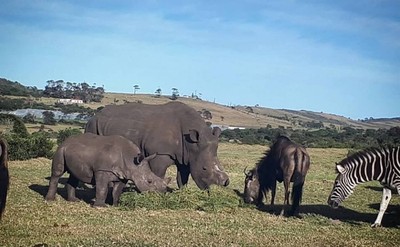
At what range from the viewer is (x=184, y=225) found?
40.2 feet

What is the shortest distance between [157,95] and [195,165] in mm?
145037

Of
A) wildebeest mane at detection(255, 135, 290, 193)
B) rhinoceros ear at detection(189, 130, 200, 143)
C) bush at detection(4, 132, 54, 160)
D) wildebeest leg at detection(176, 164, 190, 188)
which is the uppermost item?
rhinoceros ear at detection(189, 130, 200, 143)

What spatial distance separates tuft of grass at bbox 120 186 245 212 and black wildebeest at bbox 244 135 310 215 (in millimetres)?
1592

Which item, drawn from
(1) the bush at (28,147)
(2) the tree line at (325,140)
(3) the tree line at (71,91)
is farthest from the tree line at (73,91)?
(1) the bush at (28,147)

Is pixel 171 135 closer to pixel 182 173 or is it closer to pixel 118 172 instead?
pixel 182 173

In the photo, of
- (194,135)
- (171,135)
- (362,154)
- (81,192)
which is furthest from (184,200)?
(362,154)

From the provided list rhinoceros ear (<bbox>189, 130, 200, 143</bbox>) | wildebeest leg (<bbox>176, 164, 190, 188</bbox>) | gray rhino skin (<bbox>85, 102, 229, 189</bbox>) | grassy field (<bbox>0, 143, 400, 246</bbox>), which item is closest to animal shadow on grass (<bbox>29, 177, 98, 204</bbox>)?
grassy field (<bbox>0, 143, 400, 246</bbox>)

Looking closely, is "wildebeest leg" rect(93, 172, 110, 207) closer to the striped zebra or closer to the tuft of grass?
the tuft of grass

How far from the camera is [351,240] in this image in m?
11.3

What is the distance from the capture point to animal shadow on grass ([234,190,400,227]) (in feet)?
46.9

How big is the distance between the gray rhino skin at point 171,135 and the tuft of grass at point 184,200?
91cm

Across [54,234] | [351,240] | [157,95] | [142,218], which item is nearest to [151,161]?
[142,218]

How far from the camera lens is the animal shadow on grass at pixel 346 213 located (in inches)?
563

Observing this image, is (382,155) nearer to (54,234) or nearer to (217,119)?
(54,234)
